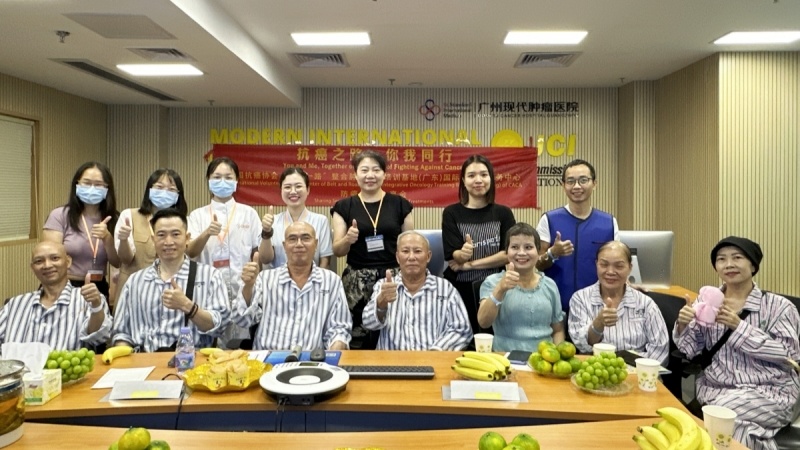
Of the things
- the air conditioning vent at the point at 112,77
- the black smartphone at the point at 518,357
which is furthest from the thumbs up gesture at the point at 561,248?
the air conditioning vent at the point at 112,77

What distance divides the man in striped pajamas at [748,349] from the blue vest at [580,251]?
0.75m

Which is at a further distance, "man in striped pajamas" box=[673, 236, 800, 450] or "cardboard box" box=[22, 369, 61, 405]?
"man in striped pajamas" box=[673, 236, 800, 450]

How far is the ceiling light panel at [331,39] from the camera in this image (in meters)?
4.76

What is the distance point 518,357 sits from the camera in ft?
7.98

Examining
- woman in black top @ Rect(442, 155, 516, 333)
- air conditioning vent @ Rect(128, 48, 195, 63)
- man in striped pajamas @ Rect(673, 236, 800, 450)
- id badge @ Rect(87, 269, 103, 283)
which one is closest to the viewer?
man in striped pajamas @ Rect(673, 236, 800, 450)

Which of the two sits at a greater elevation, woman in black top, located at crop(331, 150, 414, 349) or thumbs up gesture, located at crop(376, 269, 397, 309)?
woman in black top, located at crop(331, 150, 414, 349)

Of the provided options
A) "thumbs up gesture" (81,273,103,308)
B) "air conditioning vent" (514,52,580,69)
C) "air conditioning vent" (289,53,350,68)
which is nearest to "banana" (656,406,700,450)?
"thumbs up gesture" (81,273,103,308)

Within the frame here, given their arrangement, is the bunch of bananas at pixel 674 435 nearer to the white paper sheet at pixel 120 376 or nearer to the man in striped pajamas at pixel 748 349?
the man in striped pajamas at pixel 748 349

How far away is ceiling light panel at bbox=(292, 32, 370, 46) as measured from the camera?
4762mm

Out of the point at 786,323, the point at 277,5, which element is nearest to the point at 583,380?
the point at 786,323

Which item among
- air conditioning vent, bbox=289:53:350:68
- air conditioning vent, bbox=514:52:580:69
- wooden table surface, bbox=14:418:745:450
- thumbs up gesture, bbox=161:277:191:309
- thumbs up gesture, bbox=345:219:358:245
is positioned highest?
air conditioning vent, bbox=289:53:350:68

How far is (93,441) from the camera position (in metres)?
1.65

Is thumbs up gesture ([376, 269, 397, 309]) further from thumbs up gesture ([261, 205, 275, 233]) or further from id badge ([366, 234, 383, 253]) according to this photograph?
thumbs up gesture ([261, 205, 275, 233])

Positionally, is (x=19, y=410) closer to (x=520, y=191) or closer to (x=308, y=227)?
(x=308, y=227)
